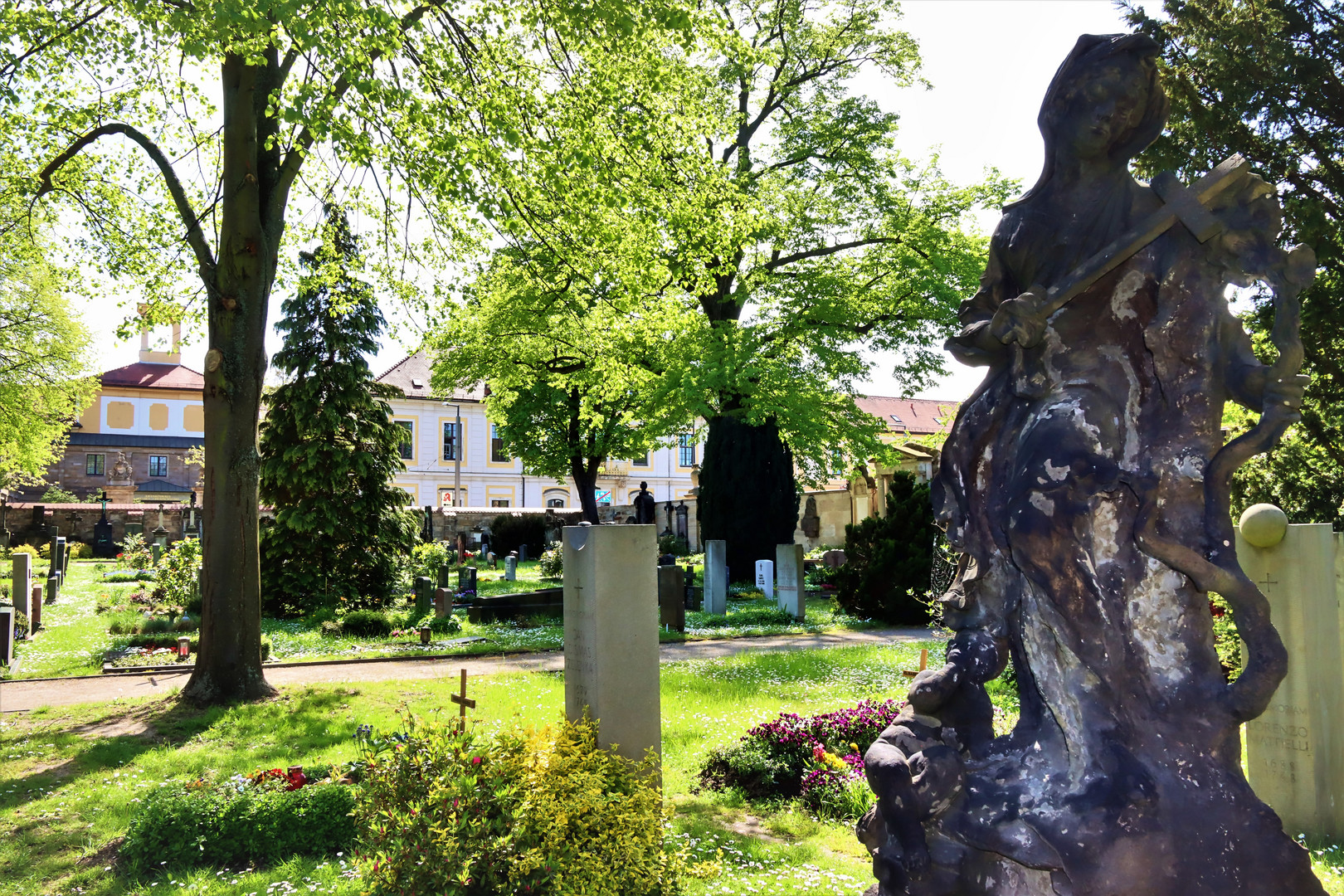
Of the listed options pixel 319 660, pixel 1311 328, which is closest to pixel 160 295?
pixel 319 660

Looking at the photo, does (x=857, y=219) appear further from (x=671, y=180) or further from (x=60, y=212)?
(x=60, y=212)

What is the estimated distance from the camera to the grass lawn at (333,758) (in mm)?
4859

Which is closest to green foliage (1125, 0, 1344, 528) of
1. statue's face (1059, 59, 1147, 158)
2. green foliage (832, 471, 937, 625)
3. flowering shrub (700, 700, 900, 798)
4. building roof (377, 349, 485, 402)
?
green foliage (832, 471, 937, 625)

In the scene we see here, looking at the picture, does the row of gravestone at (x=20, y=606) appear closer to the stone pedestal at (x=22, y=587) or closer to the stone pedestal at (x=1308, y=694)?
the stone pedestal at (x=22, y=587)

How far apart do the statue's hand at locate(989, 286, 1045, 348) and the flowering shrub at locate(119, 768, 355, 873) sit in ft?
15.4

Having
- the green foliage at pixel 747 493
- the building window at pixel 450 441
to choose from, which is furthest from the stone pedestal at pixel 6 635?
the building window at pixel 450 441

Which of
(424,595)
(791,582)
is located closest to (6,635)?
(424,595)

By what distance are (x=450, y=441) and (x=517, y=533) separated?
64.6 feet

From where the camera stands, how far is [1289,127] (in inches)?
524

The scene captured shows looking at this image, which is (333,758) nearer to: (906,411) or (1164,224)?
(1164,224)

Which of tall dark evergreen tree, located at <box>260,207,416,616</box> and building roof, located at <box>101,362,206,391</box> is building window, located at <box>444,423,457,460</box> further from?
tall dark evergreen tree, located at <box>260,207,416,616</box>

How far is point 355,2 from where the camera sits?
698 centimetres

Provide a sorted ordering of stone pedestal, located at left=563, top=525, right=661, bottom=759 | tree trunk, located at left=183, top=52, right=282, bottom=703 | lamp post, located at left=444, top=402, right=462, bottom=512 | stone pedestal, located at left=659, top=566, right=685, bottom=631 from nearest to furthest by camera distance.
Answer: stone pedestal, located at left=563, top=525, right=661, bottom=759 < tree trunk, located at left=183, top=52, right=282, bottom=703 < stone pedestal, located at left=659, top=566, right=685, bottom=631 < lamp post, located at left=444, top=402, right=462, bottom=512

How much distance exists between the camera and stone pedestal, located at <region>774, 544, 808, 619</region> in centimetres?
1678
